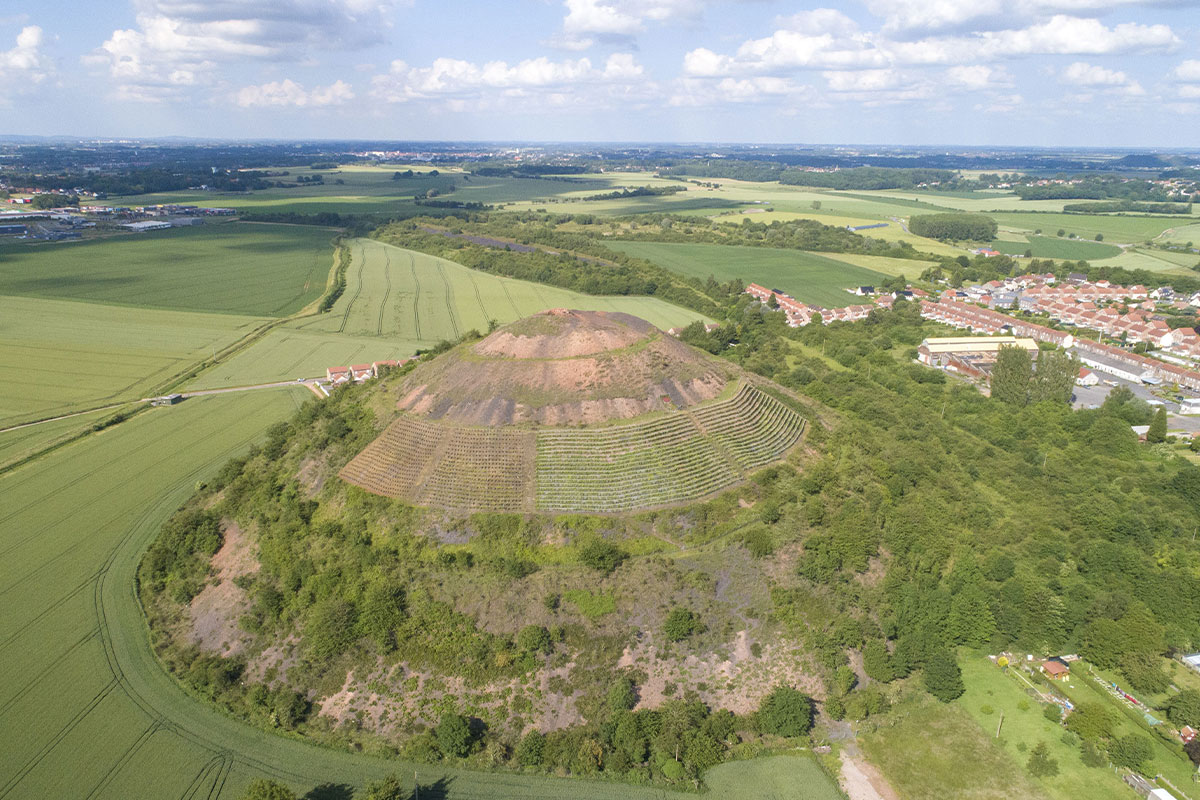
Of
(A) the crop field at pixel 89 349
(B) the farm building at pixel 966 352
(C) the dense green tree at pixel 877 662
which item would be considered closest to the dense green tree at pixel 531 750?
(C) the dense green tree at pixel 877 662

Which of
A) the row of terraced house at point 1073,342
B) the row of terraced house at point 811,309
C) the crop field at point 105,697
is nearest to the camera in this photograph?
the crop field at point 105,697

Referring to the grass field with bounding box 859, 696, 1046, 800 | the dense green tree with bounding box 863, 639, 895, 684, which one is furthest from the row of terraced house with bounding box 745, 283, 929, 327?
the grass field with bounding box 859, 696, 1046, 800

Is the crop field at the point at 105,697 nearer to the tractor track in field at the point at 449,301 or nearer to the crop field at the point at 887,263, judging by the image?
the tractor track in field at the point at 449,301

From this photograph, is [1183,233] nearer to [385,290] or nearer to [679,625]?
[385,290]

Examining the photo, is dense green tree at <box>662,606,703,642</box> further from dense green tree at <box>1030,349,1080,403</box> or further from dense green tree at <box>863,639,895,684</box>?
dense green tree at <box>1030,349,1080,403</box>

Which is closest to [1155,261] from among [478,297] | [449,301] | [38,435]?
[478,297]
